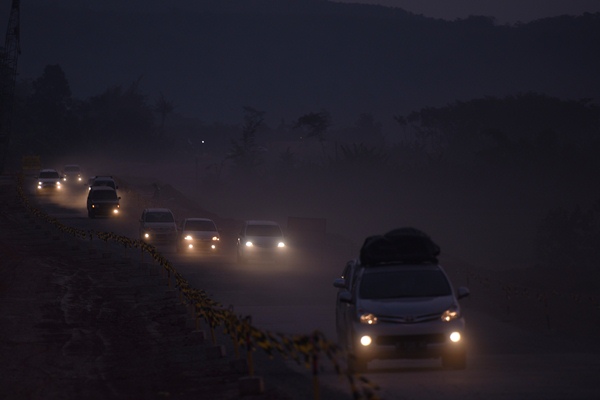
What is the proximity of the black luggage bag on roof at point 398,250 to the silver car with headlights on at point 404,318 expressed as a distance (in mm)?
372

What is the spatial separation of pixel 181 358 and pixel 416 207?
89804 mm

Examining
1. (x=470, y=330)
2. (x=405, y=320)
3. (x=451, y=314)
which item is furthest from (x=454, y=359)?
(x=470, y=330)

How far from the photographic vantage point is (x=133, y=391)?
14.6m

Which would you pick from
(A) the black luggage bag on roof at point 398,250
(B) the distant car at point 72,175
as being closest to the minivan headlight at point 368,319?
(A) the black luggage bag on roof at point 398,250

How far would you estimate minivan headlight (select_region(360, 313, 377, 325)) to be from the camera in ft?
48.7

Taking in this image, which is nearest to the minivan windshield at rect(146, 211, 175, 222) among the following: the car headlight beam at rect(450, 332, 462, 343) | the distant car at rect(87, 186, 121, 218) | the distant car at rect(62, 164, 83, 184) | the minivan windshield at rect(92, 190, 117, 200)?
the distant car at rect(87, 186, 121, 218)

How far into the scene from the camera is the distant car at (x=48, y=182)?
257 feet

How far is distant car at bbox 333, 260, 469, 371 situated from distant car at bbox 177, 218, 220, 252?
28.3 metres

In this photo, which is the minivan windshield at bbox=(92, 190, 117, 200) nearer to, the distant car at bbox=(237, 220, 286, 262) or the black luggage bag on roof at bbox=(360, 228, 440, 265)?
the distant car at bbox=(237, 220, 286, 262)

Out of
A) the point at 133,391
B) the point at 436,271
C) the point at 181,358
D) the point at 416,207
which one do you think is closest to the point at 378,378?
the point at 436,271

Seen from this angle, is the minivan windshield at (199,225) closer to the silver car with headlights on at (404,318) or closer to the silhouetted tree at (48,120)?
the silver car with headlights on at (404,318)

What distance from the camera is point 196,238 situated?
4381 centimetres

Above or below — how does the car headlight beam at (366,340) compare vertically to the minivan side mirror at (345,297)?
below

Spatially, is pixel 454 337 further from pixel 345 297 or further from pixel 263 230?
pixel 263 230
